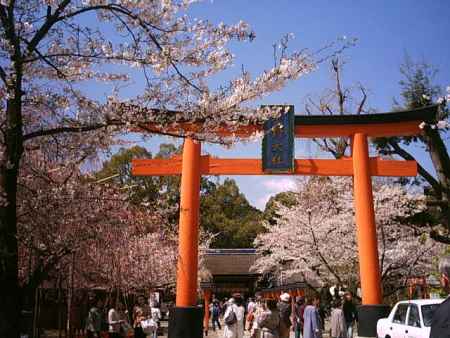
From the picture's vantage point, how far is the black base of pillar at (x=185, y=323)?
12484 mm

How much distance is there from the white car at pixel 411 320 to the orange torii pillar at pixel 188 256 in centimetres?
506

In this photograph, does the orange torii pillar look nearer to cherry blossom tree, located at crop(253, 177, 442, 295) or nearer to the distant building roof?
cherry blossom tree, located at crop(253, 177, 442, 295)

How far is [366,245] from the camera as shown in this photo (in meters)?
13.4

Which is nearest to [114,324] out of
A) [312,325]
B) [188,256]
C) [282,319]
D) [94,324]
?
[94,324]

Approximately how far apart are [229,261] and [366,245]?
67.6 ft

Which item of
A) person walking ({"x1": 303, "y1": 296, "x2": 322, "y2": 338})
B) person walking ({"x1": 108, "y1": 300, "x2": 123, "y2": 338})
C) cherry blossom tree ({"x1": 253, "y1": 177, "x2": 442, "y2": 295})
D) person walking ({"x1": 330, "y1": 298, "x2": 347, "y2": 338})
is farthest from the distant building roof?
person walking ({"x1": 303, "y1": 296, "x2": 322, "y2": 338})

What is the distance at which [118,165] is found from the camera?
34344 mm

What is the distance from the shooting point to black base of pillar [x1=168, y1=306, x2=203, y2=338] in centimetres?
1248

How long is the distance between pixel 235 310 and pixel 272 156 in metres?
A: 5.06

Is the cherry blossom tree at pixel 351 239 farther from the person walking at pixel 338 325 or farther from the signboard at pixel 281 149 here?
the person walking at pixel 338 325

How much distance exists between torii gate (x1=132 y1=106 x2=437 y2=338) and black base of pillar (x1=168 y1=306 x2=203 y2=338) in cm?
3

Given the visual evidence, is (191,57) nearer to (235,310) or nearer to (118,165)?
(235,310)

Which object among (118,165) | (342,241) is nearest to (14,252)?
(342,241)

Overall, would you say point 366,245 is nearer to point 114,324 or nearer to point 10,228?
point 114,324
